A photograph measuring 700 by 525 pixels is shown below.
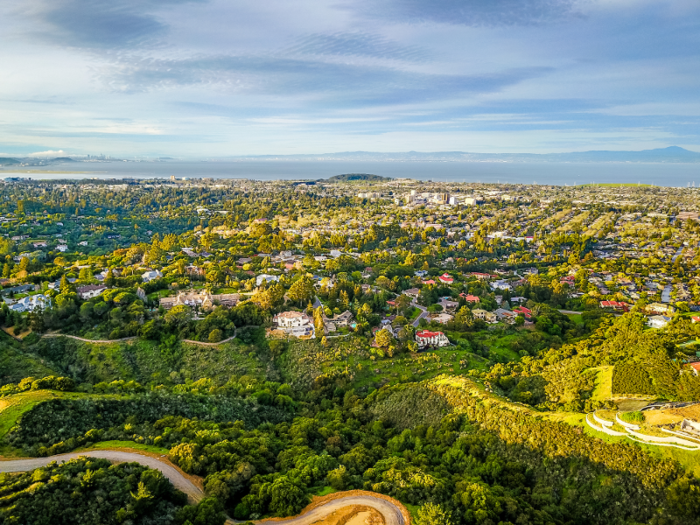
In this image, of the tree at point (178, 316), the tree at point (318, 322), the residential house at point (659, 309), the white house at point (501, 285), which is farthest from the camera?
the white house at point (501, 285)

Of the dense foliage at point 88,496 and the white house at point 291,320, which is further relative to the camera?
the white house at point 291,320

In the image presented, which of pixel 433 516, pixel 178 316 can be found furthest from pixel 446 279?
pixel 433 516

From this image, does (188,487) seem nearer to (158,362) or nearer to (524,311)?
(158,362)

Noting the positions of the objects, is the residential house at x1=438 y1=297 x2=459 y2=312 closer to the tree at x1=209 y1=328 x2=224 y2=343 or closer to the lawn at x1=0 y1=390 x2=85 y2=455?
the tree at x1=209 y1=328 x2=224 y2=343

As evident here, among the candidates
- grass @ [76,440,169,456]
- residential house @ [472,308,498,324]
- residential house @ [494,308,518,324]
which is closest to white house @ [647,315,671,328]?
residential house @ [494,308,518,324]

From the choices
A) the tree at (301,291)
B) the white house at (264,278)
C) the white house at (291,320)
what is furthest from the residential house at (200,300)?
the white house at (291,320)

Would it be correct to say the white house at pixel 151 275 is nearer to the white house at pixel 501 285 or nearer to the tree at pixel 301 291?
the tree at pixel 301 291
